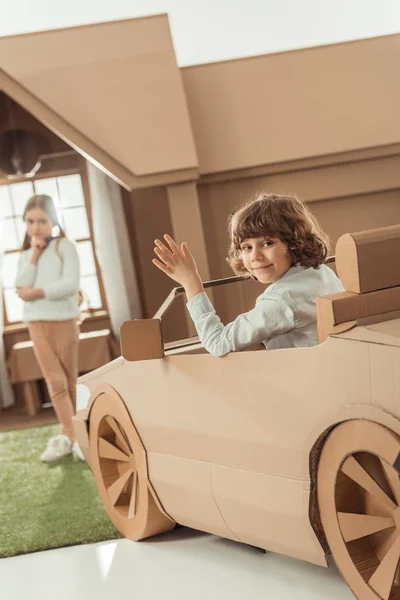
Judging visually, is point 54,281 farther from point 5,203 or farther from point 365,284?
point 5,203

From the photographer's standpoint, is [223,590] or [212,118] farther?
[212,118]

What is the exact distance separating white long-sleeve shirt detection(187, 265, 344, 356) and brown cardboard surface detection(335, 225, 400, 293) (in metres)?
0.27

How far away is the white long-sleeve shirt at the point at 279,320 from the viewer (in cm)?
198

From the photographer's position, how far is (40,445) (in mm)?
4398

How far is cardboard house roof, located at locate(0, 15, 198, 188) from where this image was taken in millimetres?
3803

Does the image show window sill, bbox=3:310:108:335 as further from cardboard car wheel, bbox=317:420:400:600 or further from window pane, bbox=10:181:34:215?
cardboard car wheel, bbox=317:420:400:600

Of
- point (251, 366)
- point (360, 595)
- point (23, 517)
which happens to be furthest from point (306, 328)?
point (23, 517)

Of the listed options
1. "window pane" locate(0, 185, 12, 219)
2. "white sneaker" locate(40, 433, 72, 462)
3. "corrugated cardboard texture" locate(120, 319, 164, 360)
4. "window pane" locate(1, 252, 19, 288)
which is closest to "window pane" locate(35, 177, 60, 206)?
"window pane" locate(0, 185, 12, 219)

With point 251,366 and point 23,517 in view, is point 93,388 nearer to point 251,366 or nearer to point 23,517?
point 23,517

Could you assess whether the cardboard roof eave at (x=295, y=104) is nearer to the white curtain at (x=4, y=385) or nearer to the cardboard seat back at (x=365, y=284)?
the cardboard seat back at (x=365, y=284)

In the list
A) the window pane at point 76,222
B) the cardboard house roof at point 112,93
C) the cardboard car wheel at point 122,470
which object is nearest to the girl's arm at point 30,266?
the cardboard house roof at point 112,93

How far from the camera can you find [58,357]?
4004 mm

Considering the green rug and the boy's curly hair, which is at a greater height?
the boy's curly hair

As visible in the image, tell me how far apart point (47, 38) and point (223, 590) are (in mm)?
3054
